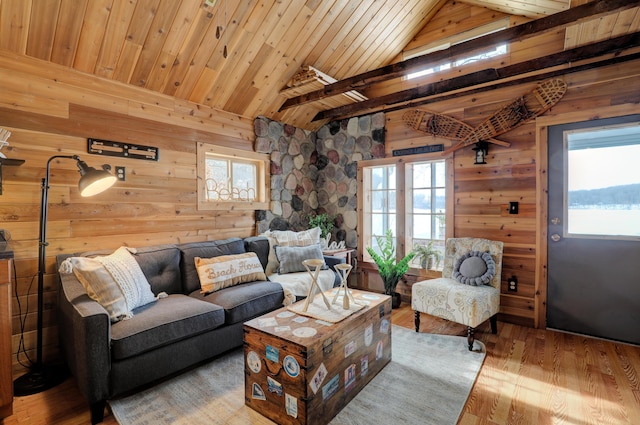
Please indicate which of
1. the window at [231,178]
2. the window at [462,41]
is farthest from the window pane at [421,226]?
the window at [231,178]

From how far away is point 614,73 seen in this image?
2.87m

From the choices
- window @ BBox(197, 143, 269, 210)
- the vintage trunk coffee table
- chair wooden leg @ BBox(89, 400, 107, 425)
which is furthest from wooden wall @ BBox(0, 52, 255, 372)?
the vintage trunk coffee table

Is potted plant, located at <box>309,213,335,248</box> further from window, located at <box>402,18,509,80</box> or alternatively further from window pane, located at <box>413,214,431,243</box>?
window, located at <box>402,18,509,80</box>

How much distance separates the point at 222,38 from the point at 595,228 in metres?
3.99

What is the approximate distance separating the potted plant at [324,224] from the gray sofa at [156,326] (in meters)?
1.65

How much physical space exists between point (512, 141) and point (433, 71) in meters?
1.29

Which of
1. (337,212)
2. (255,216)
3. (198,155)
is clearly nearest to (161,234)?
(198,155)

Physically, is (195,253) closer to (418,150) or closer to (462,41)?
(418,150)

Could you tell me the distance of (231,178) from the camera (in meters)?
4.01

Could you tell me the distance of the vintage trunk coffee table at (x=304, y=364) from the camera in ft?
5.66

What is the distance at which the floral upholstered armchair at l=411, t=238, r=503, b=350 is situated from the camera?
280 centimetres

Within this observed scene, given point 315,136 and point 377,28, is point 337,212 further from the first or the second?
point 377,28

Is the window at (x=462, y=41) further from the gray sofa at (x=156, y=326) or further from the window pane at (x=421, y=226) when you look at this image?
the gray sofa at (x=156, y=326)

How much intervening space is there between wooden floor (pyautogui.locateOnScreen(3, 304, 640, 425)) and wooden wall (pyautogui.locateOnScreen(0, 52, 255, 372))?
2.37 feet
